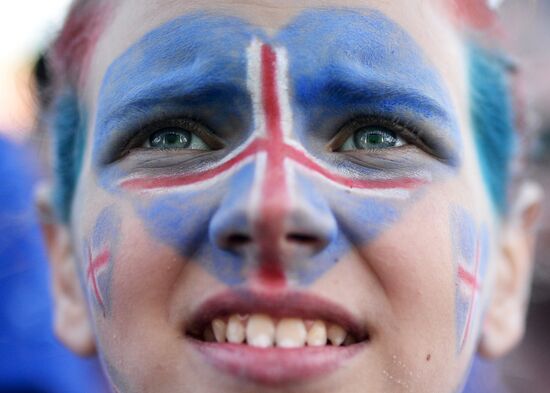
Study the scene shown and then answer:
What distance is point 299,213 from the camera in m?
1.22

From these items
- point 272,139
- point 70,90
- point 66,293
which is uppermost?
point 70,90

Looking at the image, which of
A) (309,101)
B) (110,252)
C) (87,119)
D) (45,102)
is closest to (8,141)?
(45,102)

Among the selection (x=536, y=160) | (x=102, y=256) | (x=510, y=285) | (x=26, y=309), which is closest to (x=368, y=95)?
(x=102, y=256)

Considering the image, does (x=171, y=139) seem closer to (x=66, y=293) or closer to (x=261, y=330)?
(x=261, y=330)

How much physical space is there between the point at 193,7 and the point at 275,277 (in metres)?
0.59

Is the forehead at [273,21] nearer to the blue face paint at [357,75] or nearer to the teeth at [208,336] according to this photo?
the blue face paint at [357,75]

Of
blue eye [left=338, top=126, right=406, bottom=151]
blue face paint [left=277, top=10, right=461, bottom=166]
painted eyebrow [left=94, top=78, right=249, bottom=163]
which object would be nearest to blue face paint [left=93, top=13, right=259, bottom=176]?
painted eyebrow [left=94, top=78, right=249, bottom=163]

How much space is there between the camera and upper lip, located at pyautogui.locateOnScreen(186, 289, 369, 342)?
1248 mm

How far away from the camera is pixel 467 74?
5.31 ft

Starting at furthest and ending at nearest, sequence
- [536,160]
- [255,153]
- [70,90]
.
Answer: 1. [536,160]
2. [70,90]
3. [255,153]

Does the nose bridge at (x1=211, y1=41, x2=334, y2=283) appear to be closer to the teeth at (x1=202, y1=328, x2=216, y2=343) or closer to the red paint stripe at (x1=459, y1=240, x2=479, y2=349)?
the teeth at (x1=202, y1=328, x2=216, y2=343)

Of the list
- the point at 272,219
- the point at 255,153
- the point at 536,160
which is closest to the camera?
the point at 272,219

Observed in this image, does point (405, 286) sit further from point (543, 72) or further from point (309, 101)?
point (543, 72)

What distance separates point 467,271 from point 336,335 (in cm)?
32
